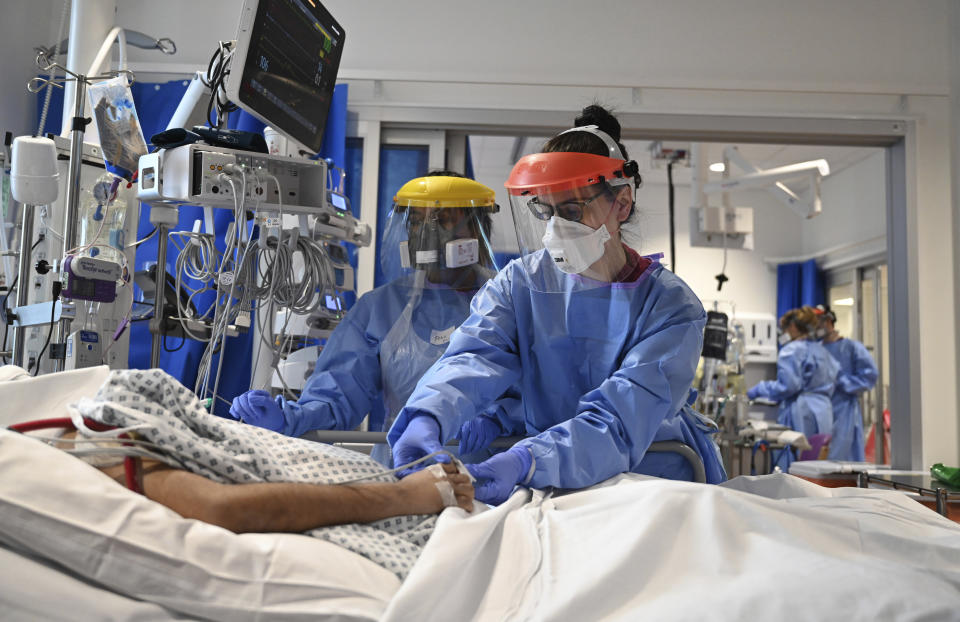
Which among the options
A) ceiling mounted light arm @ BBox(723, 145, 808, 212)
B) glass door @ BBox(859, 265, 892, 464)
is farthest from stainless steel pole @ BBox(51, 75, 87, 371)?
glass door @ BBox(859, 265, 892, 464)

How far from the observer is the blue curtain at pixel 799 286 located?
8.24 meters

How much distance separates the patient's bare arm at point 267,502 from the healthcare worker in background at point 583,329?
1.89 feet

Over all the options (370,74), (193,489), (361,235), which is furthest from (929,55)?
(193,489)

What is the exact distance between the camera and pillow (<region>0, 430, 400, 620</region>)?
0.87 m

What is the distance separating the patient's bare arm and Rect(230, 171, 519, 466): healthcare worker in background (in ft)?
4.40

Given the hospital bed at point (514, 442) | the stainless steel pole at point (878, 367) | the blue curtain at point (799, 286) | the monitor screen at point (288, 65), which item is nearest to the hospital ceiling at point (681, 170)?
the blue curtain at point (799, 286)

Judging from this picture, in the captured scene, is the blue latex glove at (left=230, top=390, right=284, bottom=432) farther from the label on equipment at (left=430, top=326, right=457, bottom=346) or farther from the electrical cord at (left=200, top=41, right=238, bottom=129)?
the electrical cord at (left=200, top=41, right=238, bottom=129)

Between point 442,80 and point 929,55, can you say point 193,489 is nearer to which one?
point 442,80

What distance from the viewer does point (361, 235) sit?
319cm

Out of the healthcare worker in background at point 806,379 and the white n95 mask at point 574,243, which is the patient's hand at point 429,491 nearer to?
the white n95 mask at point 574,243

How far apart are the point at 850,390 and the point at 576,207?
19.0ft

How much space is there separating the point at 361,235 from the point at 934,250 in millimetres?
3330

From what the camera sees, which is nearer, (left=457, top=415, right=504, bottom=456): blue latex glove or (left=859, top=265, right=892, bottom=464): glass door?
(left=457, top=415, right=504, bottom=456): blue latex glove

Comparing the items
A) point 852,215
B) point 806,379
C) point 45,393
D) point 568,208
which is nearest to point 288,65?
point 568,208
